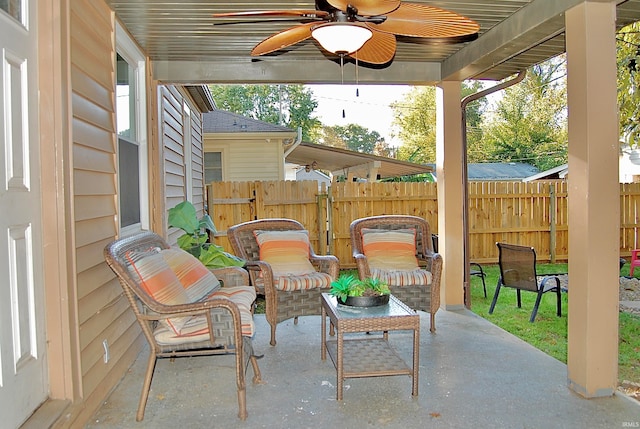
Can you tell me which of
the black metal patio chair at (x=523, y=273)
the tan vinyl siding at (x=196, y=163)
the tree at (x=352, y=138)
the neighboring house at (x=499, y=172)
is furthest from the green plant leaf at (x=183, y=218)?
the tree at (x=352, y=138)

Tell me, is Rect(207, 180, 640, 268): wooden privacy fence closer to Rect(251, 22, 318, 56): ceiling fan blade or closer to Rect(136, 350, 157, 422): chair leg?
Rect(251, 22, 318, 56): ceiling fan blade

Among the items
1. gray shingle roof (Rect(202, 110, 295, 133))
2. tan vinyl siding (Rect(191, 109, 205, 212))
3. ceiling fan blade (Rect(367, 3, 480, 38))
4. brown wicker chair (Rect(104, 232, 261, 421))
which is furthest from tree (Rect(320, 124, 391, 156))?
brown wicker chair (Rect(104, 232, 261, 421))

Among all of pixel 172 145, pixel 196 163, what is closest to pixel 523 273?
pixel 172 145

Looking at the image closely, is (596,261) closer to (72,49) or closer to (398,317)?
(398,317)

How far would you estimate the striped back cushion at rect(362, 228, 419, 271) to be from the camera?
15.9 feet

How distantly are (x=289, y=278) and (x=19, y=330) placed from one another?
2.44 meters

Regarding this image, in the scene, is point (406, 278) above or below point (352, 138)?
below

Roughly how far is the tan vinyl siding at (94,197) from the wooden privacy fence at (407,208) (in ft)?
14.4

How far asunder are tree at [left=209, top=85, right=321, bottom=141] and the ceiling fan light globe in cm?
2735

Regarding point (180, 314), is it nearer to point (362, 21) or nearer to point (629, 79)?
point (362, 21)

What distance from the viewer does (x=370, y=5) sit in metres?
2.43

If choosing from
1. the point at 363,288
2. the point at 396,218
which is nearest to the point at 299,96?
the point at 396,218

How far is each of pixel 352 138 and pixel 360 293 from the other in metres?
36.4

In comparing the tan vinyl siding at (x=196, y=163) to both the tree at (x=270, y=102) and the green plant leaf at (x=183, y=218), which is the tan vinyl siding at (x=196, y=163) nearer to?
the green plant leaf at (x=183, y=218)
